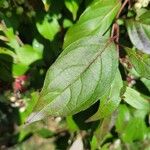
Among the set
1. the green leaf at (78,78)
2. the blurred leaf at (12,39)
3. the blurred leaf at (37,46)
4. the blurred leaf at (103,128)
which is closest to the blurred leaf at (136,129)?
the blurred leaf at (103,128)

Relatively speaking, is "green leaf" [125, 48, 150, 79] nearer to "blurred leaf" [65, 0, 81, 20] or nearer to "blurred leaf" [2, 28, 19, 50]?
"blurred leaf" [65, 0, 81, 20]

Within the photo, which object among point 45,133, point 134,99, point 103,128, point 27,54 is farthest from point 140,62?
point 45,133

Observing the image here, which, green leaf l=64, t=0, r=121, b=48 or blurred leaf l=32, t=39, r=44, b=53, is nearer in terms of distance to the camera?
green leaf l=64, t=0, r=121, b=48

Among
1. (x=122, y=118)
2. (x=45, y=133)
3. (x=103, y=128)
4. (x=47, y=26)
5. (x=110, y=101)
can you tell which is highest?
(x=47, y=26)

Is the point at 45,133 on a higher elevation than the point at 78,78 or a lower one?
lower

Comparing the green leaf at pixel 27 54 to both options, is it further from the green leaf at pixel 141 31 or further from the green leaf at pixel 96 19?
the green leaf at pixel 141 31

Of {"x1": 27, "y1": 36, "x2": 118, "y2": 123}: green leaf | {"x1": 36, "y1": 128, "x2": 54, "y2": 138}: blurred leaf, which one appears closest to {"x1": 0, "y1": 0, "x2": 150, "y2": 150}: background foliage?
{"x1": 27, "y1": 36, "x2": 118, "y2": 123}: green leaf

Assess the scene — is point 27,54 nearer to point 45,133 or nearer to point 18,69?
point 18,69
